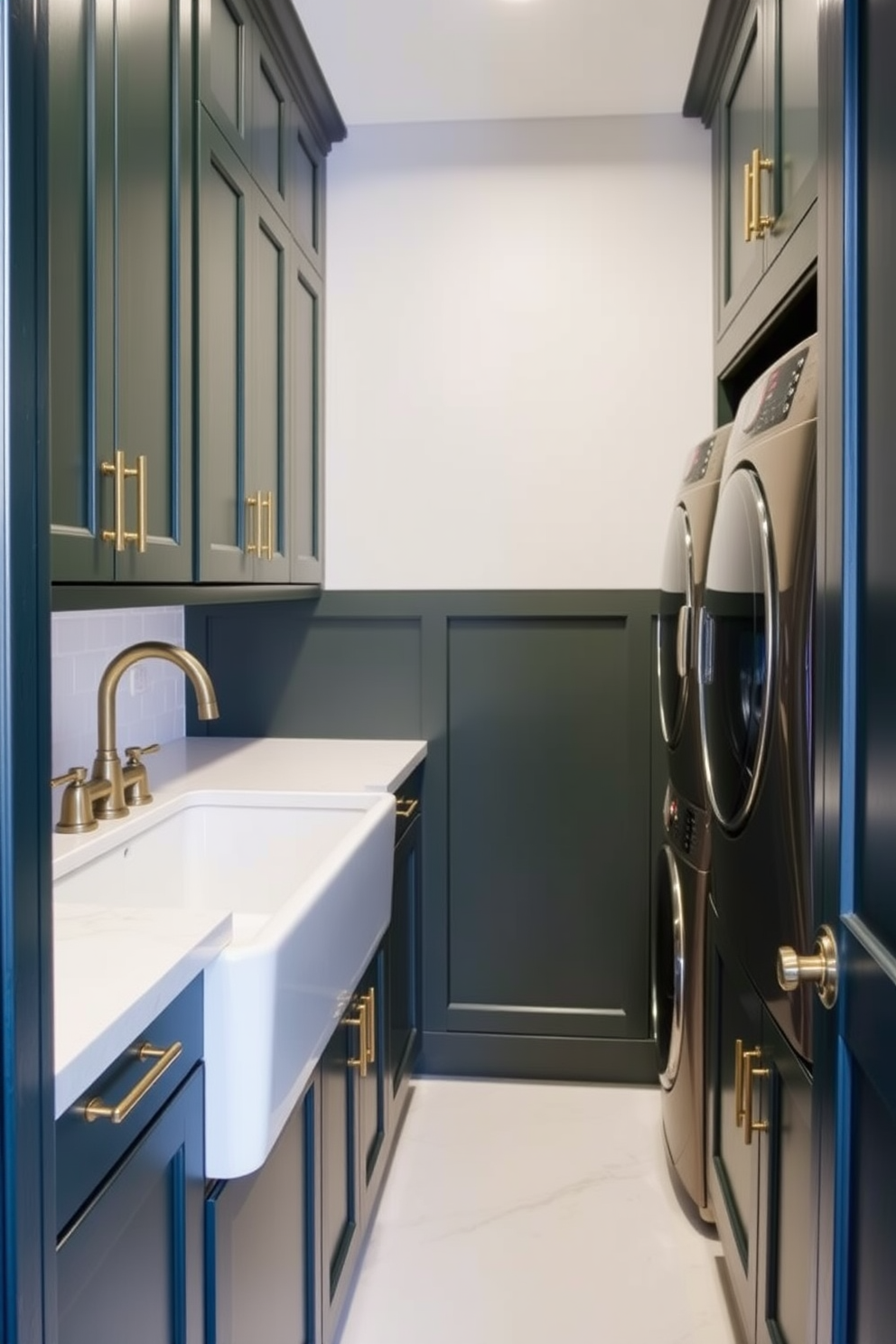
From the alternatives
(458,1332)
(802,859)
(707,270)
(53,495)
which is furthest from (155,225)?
(458,1332)

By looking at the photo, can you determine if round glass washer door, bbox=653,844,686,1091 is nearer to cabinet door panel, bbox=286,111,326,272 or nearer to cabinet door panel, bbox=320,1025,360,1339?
cabinet door panel, bbox=320,1025,360,1339

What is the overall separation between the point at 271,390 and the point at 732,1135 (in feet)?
5.56

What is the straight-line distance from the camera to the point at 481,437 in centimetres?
276

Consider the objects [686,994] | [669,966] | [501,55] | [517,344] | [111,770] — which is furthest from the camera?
[517,344]

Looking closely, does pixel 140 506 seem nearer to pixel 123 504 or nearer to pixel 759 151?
pixel 123 504

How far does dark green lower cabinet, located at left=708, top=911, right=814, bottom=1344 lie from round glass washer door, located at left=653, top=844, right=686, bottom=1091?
155 millimetres

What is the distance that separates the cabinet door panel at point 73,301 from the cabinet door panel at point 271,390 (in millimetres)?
752

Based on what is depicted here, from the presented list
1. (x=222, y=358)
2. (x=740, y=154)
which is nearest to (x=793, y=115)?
(x=740, y=154)

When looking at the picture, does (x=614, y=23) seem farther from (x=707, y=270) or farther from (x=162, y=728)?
(x=162, y=728)

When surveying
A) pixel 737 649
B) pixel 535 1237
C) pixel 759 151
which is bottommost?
pixel 535 1237

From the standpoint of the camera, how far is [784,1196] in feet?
4.55

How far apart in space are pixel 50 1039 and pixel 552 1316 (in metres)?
1.56

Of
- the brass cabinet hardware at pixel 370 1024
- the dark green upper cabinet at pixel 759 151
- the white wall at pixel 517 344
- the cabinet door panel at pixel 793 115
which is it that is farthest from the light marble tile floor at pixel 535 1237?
the cabinet door panel at pixel 793 115

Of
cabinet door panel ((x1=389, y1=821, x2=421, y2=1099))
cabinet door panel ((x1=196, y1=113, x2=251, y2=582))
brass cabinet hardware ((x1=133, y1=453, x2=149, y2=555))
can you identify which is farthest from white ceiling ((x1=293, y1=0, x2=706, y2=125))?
cabinet door panel ((x1=389, y1=821, x2=421, y2=1099))
